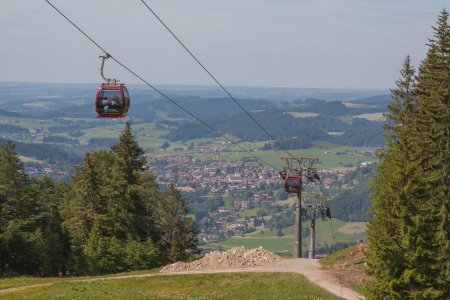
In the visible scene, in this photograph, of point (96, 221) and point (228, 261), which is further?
point (96, 221)

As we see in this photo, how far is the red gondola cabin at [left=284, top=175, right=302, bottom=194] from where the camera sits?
5778cm

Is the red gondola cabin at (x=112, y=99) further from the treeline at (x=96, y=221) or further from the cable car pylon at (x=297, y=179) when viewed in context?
the treeline at (x=96, y=221)

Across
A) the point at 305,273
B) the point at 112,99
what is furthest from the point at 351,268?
the point at 112,99

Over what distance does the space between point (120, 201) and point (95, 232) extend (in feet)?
14.3

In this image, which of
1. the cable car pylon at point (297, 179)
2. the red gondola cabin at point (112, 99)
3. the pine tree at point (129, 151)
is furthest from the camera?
the pine tree at point (129, 151)

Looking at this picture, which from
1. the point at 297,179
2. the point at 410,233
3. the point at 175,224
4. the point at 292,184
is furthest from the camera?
the point at 175,224

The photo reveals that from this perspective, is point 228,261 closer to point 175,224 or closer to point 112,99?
point 175,224

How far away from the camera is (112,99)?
107 ft

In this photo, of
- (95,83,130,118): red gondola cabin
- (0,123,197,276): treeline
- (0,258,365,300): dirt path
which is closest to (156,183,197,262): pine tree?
(0,123,197,276): treeline

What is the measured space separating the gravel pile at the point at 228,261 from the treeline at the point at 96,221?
379 inches

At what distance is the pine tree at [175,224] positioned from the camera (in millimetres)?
74688

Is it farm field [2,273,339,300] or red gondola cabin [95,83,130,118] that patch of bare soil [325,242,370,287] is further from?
red gondola cabin [95,83,130,118]

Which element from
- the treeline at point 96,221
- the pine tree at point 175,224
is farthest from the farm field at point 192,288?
the pine tree at point 175,224

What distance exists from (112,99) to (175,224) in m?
44.1
